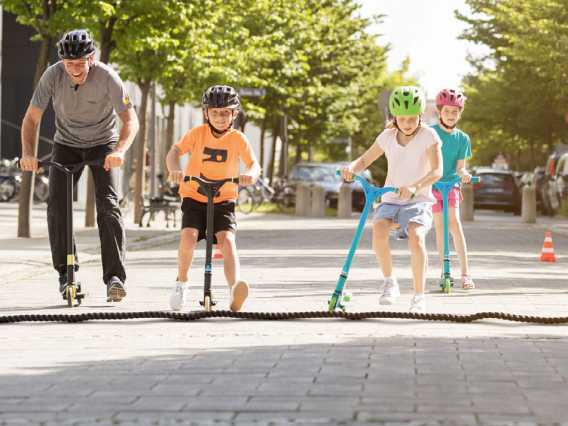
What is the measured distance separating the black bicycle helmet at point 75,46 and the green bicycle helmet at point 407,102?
2.20 meters

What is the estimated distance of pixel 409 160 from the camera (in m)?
7.70

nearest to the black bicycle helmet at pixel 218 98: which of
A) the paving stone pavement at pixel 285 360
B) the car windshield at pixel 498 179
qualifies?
the paving stone pavement at pixel 285 360

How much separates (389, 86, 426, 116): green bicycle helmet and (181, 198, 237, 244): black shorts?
4.39ft

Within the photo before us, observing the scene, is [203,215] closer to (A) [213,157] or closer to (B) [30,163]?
(A) [213,157]

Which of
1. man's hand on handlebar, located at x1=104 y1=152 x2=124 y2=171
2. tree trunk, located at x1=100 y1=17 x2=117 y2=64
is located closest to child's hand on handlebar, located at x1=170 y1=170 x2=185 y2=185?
man's hand on handlebar, located at x1=104 y1=152 x2=124 y2=171

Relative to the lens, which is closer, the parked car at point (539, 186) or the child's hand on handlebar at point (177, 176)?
the child's hand on handlebar at point (177, 176)

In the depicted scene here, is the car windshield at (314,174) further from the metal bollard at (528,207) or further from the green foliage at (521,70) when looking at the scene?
the metal bollard at (528,207)

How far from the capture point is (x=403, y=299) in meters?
8.61

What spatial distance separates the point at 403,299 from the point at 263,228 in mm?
12655

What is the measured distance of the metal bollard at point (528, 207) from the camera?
26125 millimetres

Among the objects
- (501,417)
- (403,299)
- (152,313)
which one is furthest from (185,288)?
(501,417)

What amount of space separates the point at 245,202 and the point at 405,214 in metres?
23.6

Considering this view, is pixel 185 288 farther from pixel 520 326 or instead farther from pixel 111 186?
pixel 520 326

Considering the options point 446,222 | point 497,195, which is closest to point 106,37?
point 446,222
